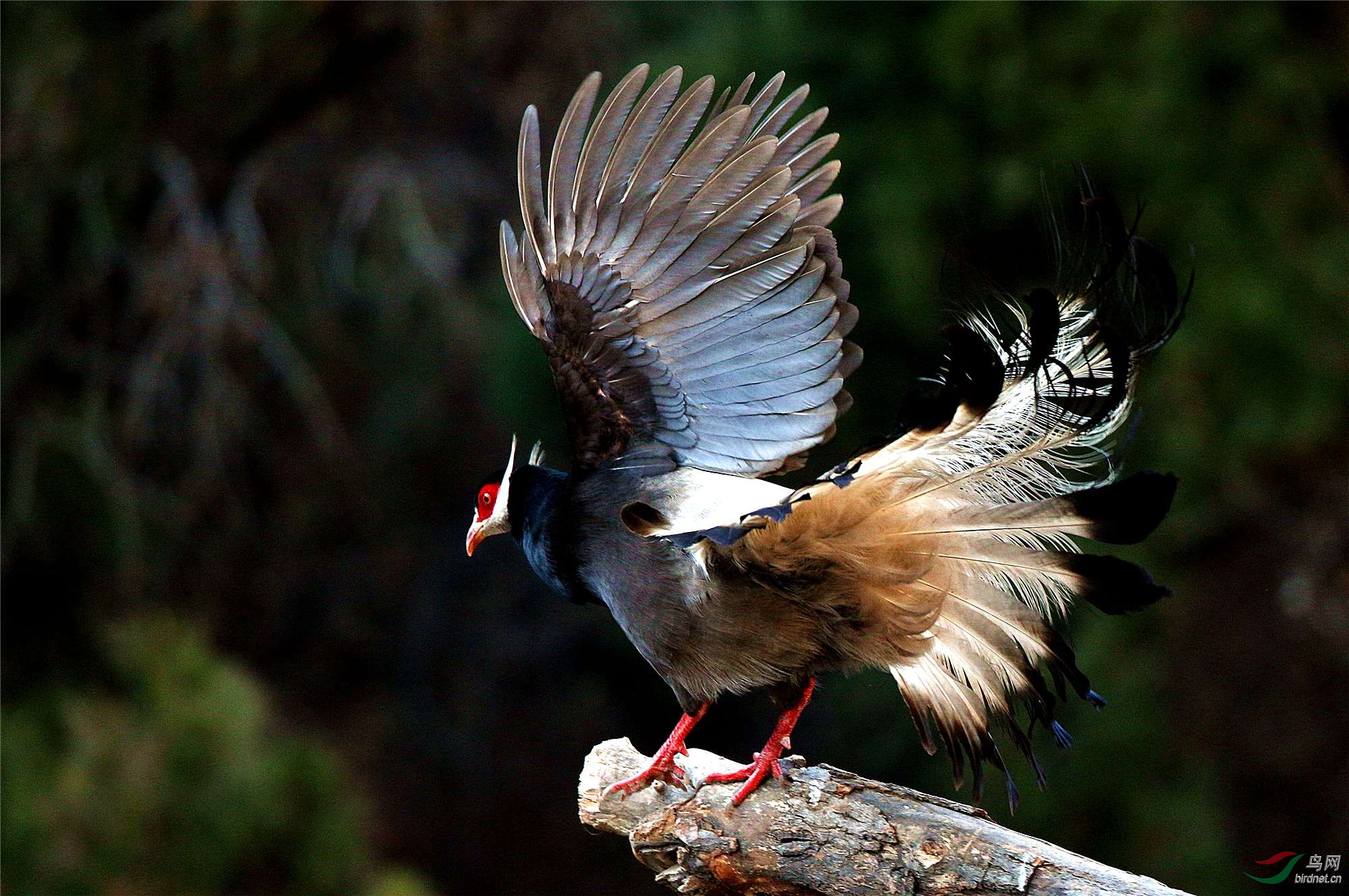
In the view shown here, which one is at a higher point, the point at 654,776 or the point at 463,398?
the point at 654,776

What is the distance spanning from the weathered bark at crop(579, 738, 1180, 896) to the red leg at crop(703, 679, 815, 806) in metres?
0.02

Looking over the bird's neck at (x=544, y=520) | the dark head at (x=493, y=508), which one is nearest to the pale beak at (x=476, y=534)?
the dark head at (x=493, y=508)

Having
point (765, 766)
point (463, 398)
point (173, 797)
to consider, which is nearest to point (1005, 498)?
point (765, 766)

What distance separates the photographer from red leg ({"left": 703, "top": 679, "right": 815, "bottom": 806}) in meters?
2.61

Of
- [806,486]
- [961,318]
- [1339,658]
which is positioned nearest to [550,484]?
[806,486]

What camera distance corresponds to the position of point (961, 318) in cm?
250

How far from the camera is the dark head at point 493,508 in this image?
290 centimetres

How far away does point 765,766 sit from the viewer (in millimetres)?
2619

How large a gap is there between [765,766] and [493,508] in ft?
2.60

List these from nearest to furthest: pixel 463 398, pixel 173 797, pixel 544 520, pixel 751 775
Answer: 1. pixel 751 775
2. pixel 544 520
3. pixel 173 797
4. pixel 463 398

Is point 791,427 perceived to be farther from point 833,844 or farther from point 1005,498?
point 833,844

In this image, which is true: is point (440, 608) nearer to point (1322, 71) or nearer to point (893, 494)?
point (1322, 71)

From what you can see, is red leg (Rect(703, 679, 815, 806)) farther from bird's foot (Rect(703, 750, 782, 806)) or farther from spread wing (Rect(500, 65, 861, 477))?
spread wing (Rect(500, 65, 861, 477))

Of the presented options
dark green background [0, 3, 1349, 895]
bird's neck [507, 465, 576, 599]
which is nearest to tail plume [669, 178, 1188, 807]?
bird's neck [507, 465, 576, 599]
